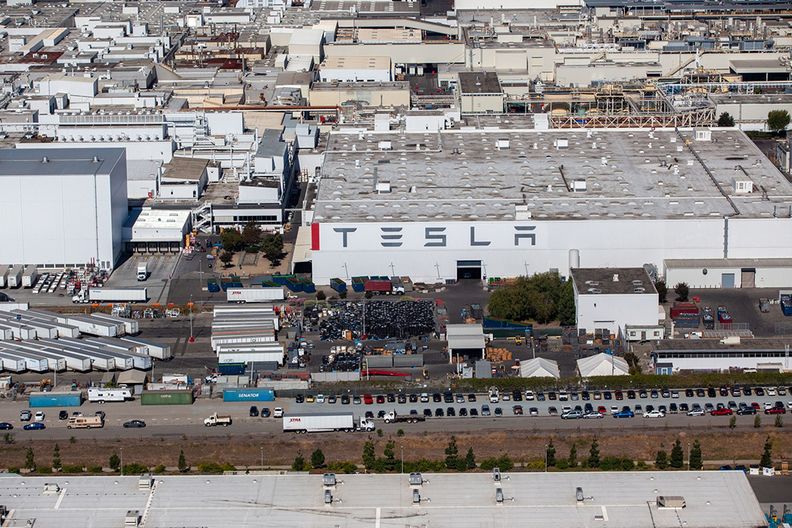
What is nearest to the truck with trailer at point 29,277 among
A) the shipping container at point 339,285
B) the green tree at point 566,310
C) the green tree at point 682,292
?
the shipping container at point 339,285

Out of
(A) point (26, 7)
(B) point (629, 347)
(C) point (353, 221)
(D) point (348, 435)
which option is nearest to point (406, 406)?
(D) point (348, 435)

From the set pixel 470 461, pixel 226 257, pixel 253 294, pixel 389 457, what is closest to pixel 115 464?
pixel 389 457

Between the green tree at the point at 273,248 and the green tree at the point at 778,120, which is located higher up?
the green tree at the point at 778,120

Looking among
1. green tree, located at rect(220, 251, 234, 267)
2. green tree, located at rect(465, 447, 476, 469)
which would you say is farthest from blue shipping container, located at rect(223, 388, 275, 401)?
green tree, located at rect(220, 251, 234, 267)

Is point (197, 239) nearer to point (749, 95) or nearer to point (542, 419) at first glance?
point (542, 419)

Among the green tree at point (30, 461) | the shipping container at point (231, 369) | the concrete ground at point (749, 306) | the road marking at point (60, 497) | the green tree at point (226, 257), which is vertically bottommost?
the green tree at point (30, 461)

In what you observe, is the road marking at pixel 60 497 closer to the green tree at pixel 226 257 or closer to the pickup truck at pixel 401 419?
the pickup truck at pixel 401 419

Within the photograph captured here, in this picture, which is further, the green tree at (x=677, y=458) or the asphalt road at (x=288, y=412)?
the asphalt road at (x=288, y=412)

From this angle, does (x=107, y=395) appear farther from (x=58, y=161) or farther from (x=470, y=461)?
(x=58, y=161)
